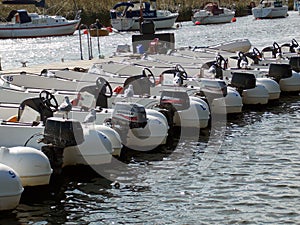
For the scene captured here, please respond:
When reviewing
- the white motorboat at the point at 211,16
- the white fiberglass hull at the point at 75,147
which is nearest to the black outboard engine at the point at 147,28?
the white fiberglass hull at the point at 75,147

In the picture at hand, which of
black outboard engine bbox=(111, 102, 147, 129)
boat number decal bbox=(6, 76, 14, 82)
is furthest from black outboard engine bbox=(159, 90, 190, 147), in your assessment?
boat number decal bbox=(6, 76, 14, 82)

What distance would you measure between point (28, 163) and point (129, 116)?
2.99 meters

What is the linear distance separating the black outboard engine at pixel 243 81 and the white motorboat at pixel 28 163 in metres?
8.75

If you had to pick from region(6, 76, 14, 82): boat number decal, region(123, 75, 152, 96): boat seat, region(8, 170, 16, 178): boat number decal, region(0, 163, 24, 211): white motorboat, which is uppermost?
region(6, 76, 14, 82): boat number decal

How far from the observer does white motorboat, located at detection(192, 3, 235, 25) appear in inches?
2810

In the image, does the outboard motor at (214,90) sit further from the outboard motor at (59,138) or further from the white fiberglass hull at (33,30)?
the white fiberglass hull at (33,30)

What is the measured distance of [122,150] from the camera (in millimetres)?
14031

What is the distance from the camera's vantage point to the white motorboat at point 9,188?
1030 centimetres

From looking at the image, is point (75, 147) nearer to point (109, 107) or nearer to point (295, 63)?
point (109, 107)

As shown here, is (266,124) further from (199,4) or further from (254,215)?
(199,4)

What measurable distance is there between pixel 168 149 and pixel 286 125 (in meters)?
3.57

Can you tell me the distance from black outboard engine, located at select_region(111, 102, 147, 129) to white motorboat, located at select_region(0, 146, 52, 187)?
8.55ft

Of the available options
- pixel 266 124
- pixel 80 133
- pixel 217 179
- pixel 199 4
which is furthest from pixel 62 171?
pixel 199 4

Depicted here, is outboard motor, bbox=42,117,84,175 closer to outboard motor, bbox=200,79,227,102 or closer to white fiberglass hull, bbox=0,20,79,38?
outboard motor, bbox=200,79,227,102
